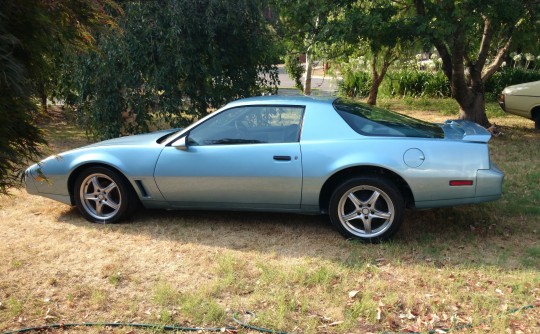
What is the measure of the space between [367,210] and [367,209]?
10mm

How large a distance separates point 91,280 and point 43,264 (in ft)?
1.92

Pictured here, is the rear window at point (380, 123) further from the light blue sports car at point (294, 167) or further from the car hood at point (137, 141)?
the car hood at point (137, 141)

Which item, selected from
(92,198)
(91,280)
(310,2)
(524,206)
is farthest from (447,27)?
(91,280)

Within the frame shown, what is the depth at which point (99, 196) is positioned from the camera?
5500 millimetres

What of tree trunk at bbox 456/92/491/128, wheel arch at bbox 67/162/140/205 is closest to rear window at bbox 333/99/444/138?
wheel arch at bbox 67/162/140/205

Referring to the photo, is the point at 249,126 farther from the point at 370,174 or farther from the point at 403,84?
the point at 403,84

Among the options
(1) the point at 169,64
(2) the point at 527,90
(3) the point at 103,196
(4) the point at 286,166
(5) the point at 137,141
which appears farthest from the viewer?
(2) the point at 527,90

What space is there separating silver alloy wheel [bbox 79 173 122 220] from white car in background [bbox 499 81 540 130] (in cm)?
854

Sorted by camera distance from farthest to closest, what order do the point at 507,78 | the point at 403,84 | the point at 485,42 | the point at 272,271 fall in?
the point at 507,78 < the point at 403,84 < the point at 485,42 < the point at 272,271

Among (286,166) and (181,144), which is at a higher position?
(181,144)

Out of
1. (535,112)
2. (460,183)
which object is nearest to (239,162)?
(460,183)

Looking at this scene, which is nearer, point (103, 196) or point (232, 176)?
point (232, 176)

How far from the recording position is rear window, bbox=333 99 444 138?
4.98 metres

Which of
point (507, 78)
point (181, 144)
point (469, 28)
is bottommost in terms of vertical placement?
point (507, 78)
